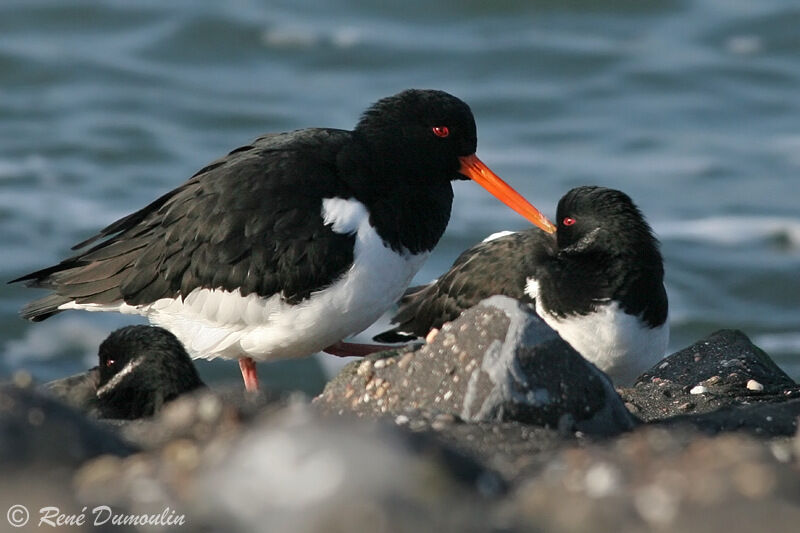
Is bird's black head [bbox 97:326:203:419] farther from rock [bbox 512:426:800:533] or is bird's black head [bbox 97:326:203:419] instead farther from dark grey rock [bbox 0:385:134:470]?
rock [bbox 512:426:800:533]

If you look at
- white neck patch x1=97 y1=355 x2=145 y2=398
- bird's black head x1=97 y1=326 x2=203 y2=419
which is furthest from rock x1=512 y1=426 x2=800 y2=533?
white neck patch x1=97 y1=355 x2=145 y2=398

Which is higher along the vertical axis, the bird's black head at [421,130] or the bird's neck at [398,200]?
the bird's black head at [421,130]

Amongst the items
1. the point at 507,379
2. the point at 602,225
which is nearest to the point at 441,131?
the point at 602,225

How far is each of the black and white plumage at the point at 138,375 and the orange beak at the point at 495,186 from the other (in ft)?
7.10

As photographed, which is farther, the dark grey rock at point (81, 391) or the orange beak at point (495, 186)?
Answer: the orange beak at point (495, 186)

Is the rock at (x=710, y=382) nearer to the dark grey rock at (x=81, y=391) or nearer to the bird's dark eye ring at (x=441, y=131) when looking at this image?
the bird's dark eye ring at (x=441, y=131)

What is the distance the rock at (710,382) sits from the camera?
5848mm

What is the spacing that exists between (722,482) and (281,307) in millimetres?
3267

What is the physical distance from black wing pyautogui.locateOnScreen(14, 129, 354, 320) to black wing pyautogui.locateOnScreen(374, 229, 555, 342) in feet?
3.30

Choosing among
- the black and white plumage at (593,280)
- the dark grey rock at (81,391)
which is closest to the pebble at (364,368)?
the dark grey rock at (81,391)

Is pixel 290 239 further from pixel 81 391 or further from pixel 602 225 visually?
pixel 602 225

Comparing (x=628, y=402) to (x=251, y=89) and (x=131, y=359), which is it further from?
(x=251, y=89)

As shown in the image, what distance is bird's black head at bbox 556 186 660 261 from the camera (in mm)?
6508

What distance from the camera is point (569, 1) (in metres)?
17.8
